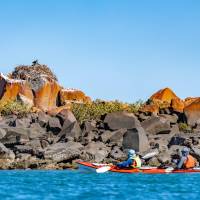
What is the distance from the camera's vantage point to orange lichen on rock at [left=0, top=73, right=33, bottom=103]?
94812mm

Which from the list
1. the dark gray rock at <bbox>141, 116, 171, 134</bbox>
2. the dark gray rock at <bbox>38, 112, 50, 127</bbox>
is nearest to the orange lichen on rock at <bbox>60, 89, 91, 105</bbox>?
the dark gray rock at <bbox>38, 112, 50, 127</bbox>

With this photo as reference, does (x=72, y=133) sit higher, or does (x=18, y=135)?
(x=72, y=133)

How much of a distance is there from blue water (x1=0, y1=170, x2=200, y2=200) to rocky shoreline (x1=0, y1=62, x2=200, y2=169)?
1274 cm

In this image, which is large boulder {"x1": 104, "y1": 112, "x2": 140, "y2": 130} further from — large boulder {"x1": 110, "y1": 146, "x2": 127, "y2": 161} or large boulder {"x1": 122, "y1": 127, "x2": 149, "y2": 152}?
large boulder {"x1": 110, "y1": 146, "x2": 127, "y2": 161}

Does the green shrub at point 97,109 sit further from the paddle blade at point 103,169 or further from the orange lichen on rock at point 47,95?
the paddle blade at point 103,169

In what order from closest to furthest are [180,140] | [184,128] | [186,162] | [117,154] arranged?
[186,162] → [117,154] → [180,140] → [184,128]

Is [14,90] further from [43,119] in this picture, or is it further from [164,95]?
[164,95]

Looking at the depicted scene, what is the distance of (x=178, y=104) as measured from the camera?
270ft

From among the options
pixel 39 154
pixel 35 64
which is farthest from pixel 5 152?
pixel 35 64

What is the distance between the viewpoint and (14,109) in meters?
87.2

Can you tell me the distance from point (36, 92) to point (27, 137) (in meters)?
28.4

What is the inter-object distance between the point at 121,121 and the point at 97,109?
11.8 meters

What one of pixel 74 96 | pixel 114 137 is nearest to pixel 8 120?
pixel 114 137

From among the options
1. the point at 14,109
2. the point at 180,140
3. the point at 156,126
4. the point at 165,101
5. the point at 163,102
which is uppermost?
the point at 165,101
